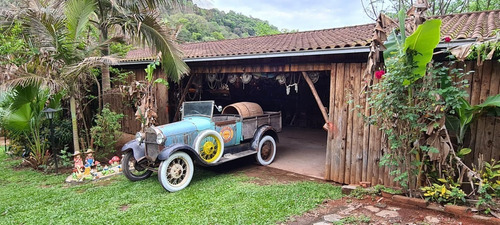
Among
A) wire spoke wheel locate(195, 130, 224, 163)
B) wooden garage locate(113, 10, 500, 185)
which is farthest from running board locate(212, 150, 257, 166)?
wooden garage locate(113, 10, 500, 185)

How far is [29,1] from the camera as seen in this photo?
5.76 metres

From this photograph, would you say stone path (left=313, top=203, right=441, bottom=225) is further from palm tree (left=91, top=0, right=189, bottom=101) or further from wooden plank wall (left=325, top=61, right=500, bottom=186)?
palm tree (left=91, top=0, right=189, bottom=101)

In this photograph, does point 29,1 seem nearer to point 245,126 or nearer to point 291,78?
point 245,126

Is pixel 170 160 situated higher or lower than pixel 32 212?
higher

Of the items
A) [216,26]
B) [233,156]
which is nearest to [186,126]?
[233,156]

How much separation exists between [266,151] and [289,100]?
252 inches

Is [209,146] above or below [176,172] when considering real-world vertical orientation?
above

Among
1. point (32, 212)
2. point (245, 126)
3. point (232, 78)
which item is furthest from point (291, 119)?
point (32, 212)

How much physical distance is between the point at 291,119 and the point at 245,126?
266 inches

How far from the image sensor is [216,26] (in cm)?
3403

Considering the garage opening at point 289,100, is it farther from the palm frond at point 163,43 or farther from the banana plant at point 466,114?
the banana plant at point 466,114

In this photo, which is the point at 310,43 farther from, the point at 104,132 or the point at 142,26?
the point at 104,132

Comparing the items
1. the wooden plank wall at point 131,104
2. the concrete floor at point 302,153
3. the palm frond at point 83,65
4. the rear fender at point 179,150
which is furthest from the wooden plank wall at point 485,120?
the wooden plank wall at point 131,104

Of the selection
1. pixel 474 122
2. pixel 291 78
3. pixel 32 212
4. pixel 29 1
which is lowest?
pixel 32 212
